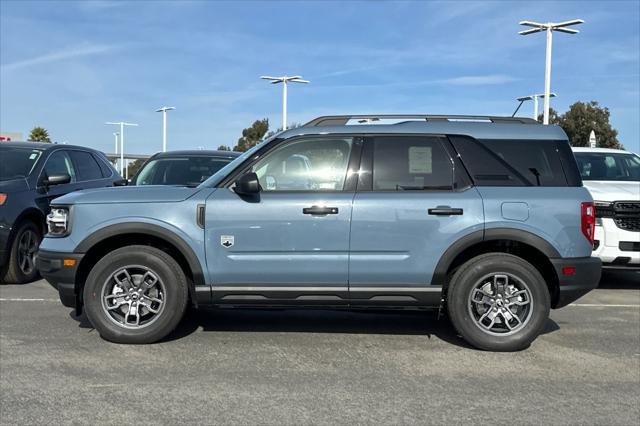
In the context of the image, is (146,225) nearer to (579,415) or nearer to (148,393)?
(148,393)

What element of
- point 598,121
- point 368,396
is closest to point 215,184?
point 368,396

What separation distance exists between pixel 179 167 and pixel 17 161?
7.40ft

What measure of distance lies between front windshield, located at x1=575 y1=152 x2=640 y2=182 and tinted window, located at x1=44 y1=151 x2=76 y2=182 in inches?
308

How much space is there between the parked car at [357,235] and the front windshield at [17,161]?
3.31 metres

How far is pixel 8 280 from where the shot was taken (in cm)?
779

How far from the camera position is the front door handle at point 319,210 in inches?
197

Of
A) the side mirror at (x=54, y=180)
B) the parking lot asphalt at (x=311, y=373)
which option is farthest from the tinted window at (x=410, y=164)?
the side mirror at (x=54, y=180)

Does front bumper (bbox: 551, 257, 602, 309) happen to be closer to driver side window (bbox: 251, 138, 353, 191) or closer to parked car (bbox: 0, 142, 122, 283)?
driver side window (bbox: 251, 138, 353, 191)

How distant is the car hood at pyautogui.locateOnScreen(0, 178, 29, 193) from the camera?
758 cm

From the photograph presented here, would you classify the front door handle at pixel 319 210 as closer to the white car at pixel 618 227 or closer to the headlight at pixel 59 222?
the headlight at pixel 59 222

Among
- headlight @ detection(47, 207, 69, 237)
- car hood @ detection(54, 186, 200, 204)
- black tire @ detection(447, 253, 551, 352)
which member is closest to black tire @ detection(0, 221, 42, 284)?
headlight @ detection(47, 207, 69, 237)

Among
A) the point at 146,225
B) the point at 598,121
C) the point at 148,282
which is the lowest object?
the point at 148,282

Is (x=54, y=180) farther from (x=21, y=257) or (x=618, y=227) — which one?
(x=618, y=227)

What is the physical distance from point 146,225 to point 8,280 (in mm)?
3850
